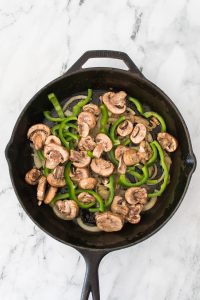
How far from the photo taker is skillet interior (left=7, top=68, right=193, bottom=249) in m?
2.16

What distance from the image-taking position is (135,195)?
220 centimetres

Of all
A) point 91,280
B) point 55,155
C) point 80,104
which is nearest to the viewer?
point 91,280

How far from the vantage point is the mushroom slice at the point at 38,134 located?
2213 mm

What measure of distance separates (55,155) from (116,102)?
1.08 feet

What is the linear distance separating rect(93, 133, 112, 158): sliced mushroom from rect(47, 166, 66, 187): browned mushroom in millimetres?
152

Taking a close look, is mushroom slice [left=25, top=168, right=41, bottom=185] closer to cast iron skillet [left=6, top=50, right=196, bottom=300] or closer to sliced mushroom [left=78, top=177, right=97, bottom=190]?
cast iron skillet [left=6, top=50, right=196, bottom=300]

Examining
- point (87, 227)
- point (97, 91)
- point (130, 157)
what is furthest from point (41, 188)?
point (97, 91)

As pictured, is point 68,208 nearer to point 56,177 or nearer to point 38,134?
→ point 56,177

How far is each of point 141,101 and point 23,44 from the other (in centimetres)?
56

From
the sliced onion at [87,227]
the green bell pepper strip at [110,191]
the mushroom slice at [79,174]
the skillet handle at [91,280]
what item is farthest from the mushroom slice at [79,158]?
the skillet handle at [91,280]

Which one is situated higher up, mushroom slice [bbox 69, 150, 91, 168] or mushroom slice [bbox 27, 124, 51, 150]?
mushroom slice [bbox 27, 124, 51, 150]

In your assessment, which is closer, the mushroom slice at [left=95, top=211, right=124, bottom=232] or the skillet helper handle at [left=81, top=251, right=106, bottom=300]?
the skillet helper handle at [left=81, top=251, right=106, bottom=300]

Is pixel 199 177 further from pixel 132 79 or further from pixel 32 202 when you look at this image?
pixel 32 202

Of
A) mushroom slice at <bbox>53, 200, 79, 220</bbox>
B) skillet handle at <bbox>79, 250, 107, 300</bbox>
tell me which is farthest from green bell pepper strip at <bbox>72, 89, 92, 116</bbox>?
skillet handle at <bbox>79, 250, 107, 300</bbox>
